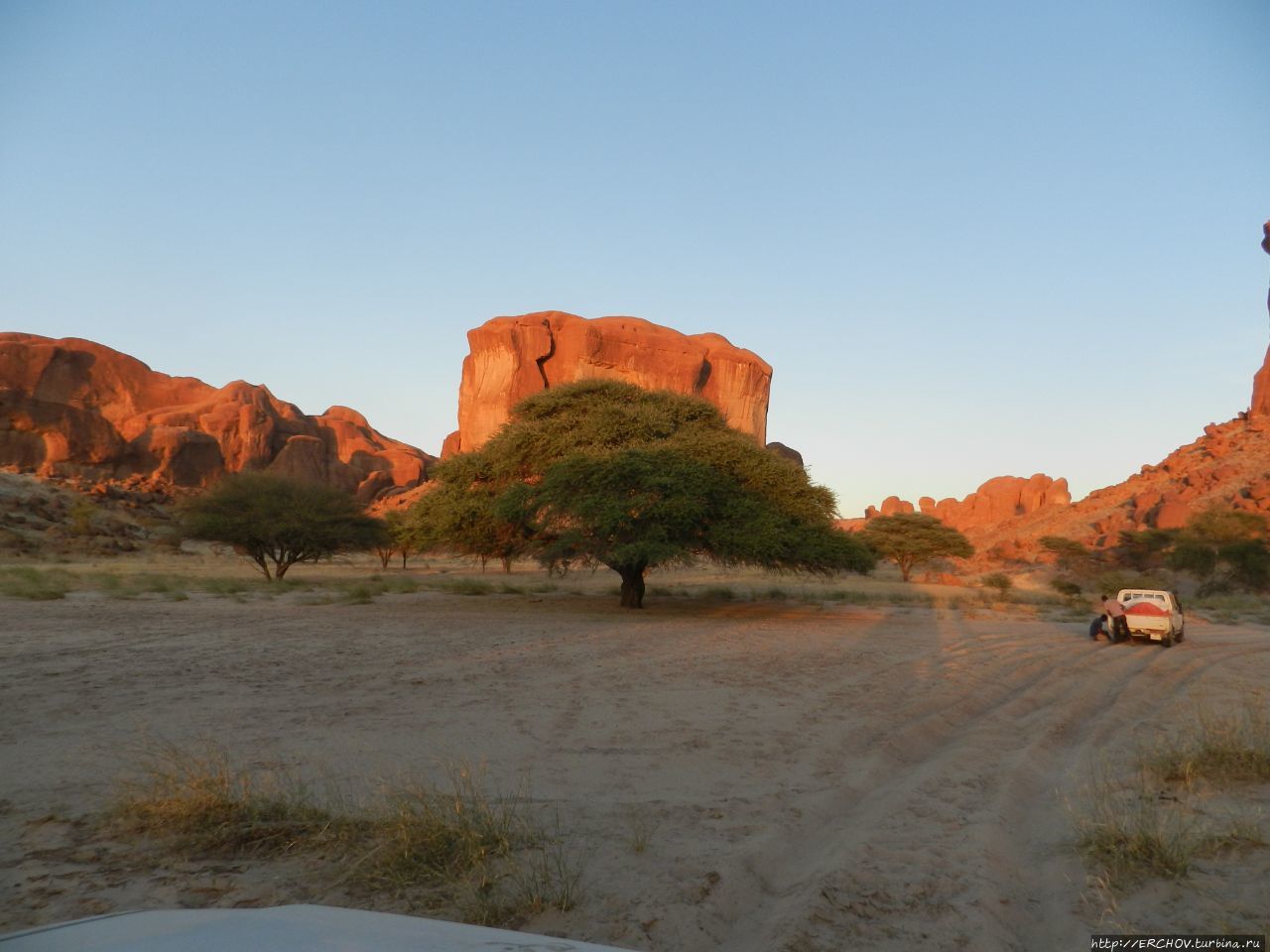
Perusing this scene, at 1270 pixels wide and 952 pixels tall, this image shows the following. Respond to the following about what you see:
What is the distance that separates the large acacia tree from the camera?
21.4 m

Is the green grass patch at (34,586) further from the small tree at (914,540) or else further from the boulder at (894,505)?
the boulder at (894,505)

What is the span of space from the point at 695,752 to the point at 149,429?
3791 inches

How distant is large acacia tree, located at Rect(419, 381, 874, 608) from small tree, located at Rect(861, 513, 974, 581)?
1317 inches

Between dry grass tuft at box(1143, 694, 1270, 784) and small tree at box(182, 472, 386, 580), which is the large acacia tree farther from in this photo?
small tree at box(182, 472, 386, 580)

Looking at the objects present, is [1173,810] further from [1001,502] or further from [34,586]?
[1001,502]

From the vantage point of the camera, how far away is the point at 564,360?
310 feet

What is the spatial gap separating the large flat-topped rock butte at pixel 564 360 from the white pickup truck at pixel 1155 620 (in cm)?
7606

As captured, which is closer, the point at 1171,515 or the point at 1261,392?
the point at 1171,515

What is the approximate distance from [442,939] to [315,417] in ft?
387

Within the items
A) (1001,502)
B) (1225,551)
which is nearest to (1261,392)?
(1001,502)

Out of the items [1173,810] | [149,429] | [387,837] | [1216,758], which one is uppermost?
[149,429]

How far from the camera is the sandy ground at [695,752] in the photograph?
13.0 feet

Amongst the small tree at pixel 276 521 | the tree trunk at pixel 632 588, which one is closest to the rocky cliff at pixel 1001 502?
the small tree at pixel 276 521

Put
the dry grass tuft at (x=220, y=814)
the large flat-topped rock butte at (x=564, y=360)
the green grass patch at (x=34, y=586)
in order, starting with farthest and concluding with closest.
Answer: the large flat-topped rock butte at (x=564, y=360) < the green grass patch at (x=34, y=586) < the dry grass tuft at (x=220, y=814)
